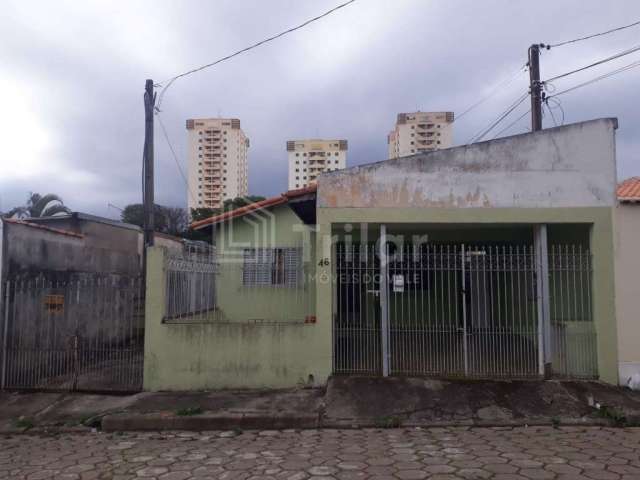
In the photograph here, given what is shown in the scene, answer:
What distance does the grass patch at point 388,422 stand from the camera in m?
6.11

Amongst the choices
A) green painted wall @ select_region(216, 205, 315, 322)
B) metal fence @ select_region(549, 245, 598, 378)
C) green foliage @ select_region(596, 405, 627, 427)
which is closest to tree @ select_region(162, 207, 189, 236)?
green painted wall @ select_region(216, 205, 315, 322)

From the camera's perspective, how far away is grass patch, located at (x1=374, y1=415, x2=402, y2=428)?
20.0 feet

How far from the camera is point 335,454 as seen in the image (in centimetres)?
508

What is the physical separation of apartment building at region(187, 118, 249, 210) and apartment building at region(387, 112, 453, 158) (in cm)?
679

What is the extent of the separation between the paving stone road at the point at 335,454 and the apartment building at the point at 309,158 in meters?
18.9

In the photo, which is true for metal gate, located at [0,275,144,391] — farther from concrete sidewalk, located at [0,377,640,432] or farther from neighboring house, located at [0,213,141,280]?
neighboring house, located at [0,213,141,280]

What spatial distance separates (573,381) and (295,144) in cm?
1986

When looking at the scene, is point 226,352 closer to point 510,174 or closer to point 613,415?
point 510,174

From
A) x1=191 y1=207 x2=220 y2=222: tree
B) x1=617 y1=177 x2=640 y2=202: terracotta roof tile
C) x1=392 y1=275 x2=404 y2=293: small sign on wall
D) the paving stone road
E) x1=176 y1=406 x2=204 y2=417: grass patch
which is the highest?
x1=191 y1=207 x2=220 y2=222: tree

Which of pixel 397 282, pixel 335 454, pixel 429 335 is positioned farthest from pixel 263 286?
pixel 335 454

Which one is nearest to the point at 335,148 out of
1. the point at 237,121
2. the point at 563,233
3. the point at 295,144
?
the point at 295,144

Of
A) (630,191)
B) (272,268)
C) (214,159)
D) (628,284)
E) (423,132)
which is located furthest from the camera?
(214,159)

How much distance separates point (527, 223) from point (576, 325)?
1636 mm

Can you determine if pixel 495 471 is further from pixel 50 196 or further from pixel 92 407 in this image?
pixel 50 196
